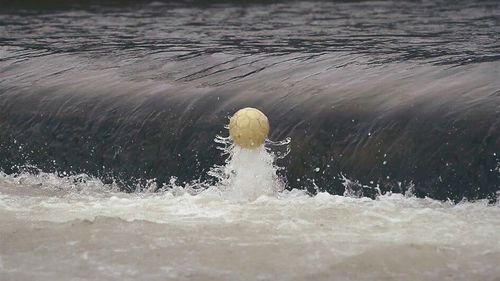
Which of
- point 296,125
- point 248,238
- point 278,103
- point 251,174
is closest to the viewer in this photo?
point 248,238

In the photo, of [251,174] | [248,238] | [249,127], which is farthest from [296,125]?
[248,238]

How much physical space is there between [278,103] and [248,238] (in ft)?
7.44

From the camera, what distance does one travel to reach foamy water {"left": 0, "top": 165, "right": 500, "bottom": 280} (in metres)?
5.90

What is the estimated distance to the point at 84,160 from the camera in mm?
8977

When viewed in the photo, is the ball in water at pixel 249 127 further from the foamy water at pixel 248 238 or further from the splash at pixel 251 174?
the foamy water at pixel 248 238

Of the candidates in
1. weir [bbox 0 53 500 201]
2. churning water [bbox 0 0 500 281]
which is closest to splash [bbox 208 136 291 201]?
churning water [bbox 0 0 500 281]

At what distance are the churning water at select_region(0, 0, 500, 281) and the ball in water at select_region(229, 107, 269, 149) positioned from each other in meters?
0.22

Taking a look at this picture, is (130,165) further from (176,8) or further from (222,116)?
(176,8)

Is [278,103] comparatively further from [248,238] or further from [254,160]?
[248,238]

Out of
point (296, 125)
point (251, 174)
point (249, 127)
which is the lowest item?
point (251, 174)

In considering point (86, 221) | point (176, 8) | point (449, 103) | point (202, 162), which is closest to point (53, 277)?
point (86, 221)

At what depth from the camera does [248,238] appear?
6449 mm

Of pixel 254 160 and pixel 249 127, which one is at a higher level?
pixel 249 127

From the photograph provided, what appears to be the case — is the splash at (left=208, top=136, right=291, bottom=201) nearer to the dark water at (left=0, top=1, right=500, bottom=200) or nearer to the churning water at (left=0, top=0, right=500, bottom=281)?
the churning water at (left=0, top=0, right=500, bottom=281)
